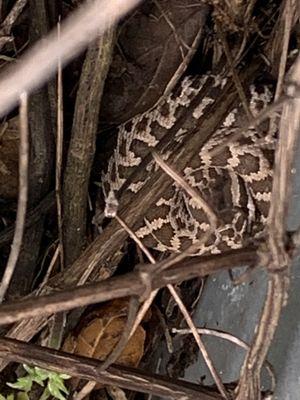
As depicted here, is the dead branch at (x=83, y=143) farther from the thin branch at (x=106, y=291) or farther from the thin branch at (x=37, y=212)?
the thin branch at (x=106, y=291)

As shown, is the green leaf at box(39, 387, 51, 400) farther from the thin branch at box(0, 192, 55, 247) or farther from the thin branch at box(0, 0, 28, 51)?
the thin branch at box(0, 0, 28, 51)

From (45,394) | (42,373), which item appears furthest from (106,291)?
(45,394)

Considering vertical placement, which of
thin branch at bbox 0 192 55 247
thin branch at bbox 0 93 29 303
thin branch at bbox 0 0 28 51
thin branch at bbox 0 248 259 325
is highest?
thin branch at bbox 0 0 28 51

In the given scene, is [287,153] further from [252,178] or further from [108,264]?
[108,264]

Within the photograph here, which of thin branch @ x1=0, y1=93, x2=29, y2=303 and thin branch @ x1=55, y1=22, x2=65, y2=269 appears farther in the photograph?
thin branch @ x1=55, y1=22, x2=65, y2=269

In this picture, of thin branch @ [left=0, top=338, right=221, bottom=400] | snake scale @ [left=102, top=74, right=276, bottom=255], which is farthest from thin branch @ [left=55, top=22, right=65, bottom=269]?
thin branch @ [left=0, top=338, right=221, bottom=400]

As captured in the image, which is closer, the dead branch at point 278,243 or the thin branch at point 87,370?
the dead branch at point 278,243

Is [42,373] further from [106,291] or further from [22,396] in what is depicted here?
[106,291]

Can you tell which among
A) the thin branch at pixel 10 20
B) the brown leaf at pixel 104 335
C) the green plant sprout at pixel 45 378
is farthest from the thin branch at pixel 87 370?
the thin branch at pixel 10 20

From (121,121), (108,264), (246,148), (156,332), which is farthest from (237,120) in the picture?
(156,332)
